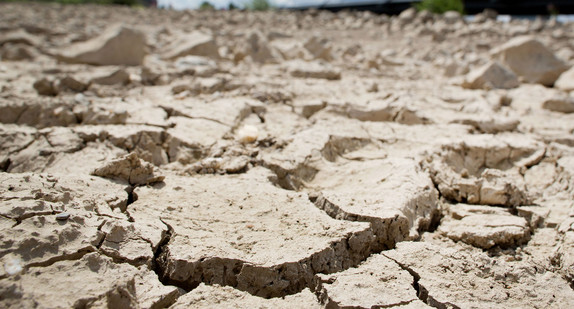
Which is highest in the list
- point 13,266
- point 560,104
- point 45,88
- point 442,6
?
point 442,6

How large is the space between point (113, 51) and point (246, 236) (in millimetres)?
3337

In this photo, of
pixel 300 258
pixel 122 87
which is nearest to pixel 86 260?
pixel 300 258

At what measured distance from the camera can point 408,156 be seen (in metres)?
2.29

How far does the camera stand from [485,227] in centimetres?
176

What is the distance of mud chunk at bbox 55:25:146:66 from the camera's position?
4.20m

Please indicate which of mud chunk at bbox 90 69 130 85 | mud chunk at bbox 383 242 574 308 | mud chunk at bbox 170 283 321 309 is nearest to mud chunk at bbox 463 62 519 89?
mud chunk at bbox 383 242 574 308

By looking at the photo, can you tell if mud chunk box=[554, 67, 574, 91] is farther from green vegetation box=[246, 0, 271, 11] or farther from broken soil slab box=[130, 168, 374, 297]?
green vegetation box=[246, 0, 271, 11]

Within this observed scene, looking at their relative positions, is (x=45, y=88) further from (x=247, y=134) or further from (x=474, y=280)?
(x=474, y=280)

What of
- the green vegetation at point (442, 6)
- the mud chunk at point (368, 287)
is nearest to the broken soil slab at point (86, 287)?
the mud chunk at point (368, 287)

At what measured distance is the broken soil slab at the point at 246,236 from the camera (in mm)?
1390

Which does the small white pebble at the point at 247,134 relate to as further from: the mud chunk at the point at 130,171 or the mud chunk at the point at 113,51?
the mud chunk at the point at 113,51

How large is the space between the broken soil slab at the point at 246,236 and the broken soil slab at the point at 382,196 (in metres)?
0.07

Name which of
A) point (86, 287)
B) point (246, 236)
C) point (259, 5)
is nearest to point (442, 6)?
point (259, 5)

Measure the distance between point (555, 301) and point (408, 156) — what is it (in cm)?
104
